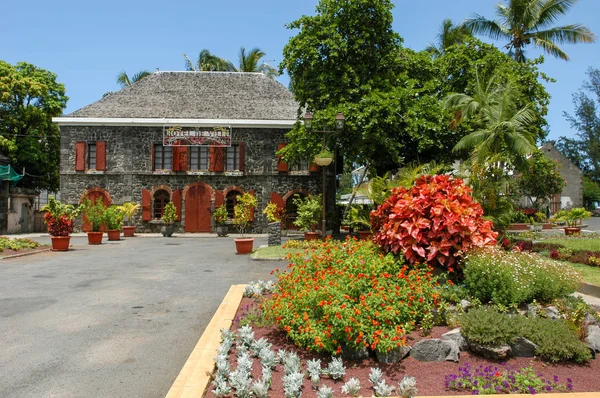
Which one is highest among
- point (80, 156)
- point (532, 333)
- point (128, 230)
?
point (80, 156)

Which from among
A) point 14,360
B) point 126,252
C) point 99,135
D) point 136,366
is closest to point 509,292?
point 136,366

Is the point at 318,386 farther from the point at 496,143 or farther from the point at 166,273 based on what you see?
the point at 496,143

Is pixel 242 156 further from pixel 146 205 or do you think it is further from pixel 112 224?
pixel 112 224

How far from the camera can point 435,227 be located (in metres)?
6.46

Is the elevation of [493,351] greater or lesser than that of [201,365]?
greater

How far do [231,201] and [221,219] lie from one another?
1.96 metres

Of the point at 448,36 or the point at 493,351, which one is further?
→ the point at 448,36

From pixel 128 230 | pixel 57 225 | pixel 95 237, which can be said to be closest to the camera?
pixel 57 225

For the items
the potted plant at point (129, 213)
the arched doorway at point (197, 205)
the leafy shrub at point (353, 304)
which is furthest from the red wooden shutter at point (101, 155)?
the leafy shrub at point (353, 304)

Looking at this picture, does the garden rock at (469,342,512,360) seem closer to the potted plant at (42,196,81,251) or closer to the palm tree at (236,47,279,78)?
the potted plant at (42,196,81,251)

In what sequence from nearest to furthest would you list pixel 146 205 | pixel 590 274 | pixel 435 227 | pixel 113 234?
pixel 435 227 < pixel 590 274 < pixel 113 234 < pixel 146 205

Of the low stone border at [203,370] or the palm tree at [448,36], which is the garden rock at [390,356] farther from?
the palm tree at [448,36]

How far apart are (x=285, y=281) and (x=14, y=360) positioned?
3336mm

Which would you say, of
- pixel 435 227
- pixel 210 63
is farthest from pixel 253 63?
pixel 435 227
